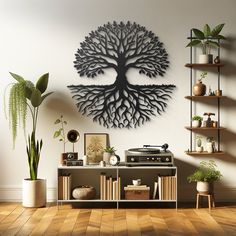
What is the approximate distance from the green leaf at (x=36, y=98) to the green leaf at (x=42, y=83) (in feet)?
0.39

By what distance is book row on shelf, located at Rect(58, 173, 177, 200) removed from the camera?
5.90 metres

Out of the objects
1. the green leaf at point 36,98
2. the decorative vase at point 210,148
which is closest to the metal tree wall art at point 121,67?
the green leaf at point 36,98

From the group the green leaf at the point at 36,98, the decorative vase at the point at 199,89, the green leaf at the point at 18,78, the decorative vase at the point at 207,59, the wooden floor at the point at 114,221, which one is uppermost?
the decorative vase at the point at 207,59

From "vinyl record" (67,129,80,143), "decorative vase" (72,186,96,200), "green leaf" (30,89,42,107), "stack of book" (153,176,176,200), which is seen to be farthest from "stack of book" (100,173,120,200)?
"green leaf" (30,89,42,107)

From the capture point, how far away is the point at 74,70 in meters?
6.34

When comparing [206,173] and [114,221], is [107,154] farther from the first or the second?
[206,173]

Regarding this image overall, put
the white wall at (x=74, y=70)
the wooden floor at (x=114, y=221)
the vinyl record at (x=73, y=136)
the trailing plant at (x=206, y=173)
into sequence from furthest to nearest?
the white wall at (x=74, y=70) → the vinyl record at (x=73, y=136) → the trailing plant at (x=206, y=173) → the wooden floor at (x=114, y=221)

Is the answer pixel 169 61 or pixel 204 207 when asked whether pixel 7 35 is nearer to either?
pixel 169 61

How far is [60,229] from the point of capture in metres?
4.87

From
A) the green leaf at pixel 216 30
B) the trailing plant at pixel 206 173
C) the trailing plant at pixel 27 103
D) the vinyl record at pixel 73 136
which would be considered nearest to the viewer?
the trailing plant at pixel 27 103

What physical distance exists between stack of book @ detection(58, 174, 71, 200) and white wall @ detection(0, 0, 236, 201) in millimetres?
446

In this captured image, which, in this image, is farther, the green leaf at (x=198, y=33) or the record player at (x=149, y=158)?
the green leaf at (x=198, y=33)

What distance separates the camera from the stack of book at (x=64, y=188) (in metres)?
5.94

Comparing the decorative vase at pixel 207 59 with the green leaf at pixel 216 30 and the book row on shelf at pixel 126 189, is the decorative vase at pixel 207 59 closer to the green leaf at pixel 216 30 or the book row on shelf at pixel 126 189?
the green leaf at pixel 216 30
